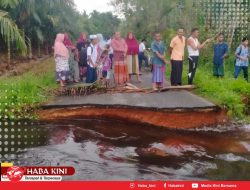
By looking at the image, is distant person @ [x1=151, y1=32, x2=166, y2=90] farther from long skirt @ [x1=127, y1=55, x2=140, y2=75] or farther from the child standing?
long skirt @ [x1=127, y1=55, x2=140, y2=75]

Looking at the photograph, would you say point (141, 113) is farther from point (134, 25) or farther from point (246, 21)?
point (134, 25)

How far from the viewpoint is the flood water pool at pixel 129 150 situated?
189 inches

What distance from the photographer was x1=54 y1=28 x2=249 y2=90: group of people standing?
8312mm

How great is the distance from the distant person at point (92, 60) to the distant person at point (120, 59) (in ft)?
1.23

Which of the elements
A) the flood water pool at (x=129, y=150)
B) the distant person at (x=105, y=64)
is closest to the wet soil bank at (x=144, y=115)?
the flood water pool at (x=129, y=150)

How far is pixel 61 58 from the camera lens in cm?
868

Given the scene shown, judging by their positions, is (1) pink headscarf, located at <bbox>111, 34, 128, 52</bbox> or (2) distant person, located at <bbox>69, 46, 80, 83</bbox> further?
(2) distant person, located at <bbox>69, 46, 80, 83</bbox>

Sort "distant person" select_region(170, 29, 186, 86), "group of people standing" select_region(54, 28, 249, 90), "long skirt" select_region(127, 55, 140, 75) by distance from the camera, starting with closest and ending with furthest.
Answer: "distant person" select_region(170, 29, 186, 86)
"group of people standing" select_region(54, 28, 249, 90)
"long skirt" select_region(127, 55, 140, 75)

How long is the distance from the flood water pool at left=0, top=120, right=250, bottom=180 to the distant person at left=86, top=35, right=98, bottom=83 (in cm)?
200

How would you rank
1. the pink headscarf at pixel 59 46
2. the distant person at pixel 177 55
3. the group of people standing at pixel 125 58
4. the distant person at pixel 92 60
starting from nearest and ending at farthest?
the distant person at pixel 177 55
the group of people standing at pixel 125 58
the pink headscarf at pixel 59 46
the distant person at pixel 92 60

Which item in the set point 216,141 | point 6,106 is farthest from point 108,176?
point 6,106

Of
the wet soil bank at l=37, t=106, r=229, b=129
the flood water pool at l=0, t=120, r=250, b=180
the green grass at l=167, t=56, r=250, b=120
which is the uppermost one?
the green grass at l=167, t=56, r=250, b=120

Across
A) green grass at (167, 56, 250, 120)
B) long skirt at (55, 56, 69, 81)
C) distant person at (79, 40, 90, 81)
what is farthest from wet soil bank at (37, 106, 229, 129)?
distant person at (79, 40, 90, 81)

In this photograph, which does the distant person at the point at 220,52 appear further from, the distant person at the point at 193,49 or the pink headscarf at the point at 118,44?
the pink headscarf at the point at 118,44
